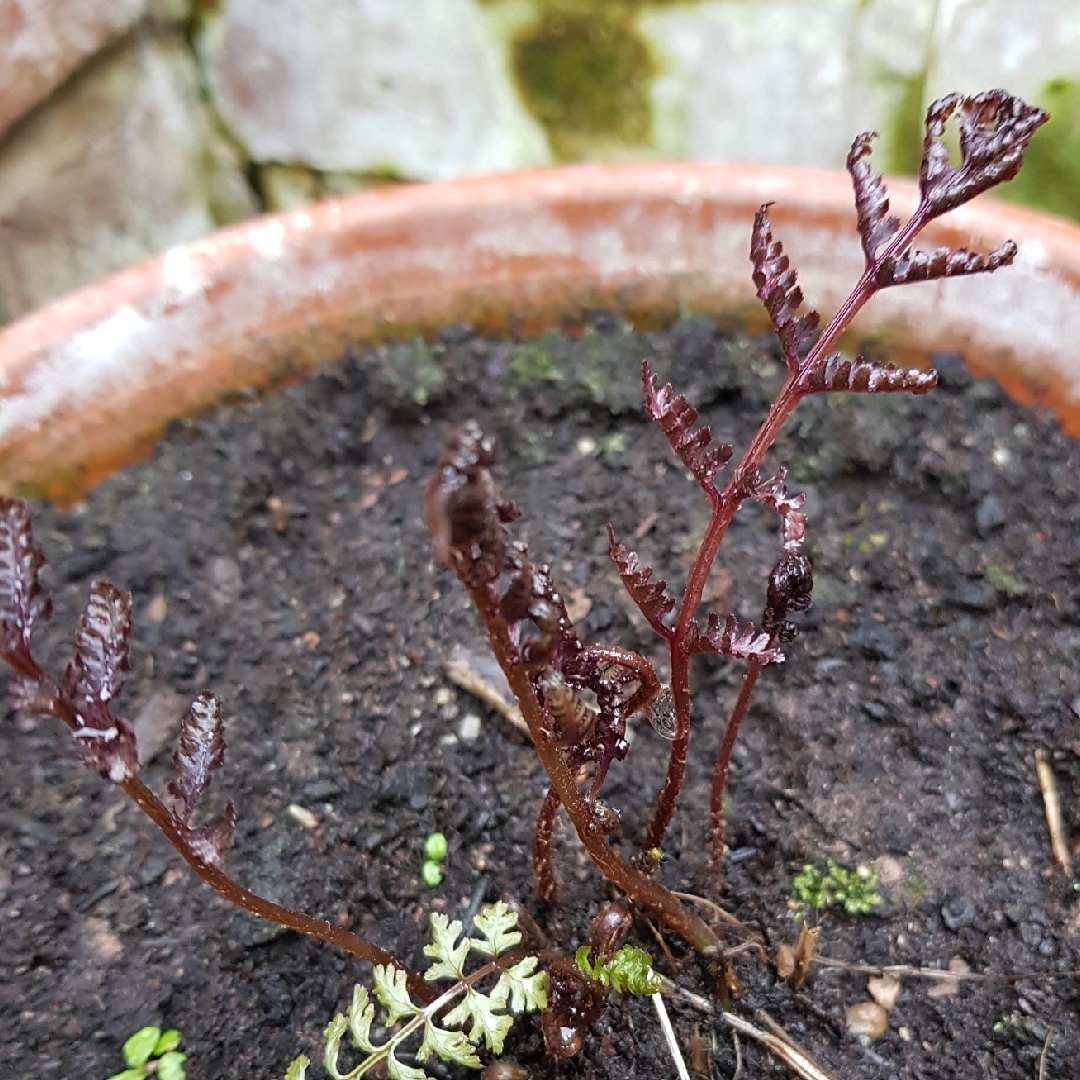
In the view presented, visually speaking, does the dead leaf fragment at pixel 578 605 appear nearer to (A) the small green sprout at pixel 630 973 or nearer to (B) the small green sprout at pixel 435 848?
(B) the small green sprout at pixel 435 848

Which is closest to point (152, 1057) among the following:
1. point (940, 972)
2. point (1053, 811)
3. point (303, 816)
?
point (303, 816)

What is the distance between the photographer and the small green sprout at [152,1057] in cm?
90

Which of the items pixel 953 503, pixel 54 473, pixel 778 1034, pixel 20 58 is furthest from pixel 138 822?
pixel 20 58

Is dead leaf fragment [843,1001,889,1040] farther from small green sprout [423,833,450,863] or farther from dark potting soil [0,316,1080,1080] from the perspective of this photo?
small green sprout [423,833,450,863]

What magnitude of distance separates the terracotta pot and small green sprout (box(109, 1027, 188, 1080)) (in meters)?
0.74

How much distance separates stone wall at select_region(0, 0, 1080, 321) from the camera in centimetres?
176

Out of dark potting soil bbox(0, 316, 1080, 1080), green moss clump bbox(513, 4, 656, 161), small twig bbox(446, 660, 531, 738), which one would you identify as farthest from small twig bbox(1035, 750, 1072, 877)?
green moss clump bbox(513, 4, 656, 161)

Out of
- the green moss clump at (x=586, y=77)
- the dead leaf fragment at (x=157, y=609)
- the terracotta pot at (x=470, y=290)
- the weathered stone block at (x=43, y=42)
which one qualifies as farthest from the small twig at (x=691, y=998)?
the weathered stone block at (x=43, y=42)

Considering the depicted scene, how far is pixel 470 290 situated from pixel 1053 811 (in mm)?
1063

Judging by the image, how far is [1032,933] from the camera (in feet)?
3.11

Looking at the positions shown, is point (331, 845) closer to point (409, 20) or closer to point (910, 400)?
point (910, 400)

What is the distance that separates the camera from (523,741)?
3.73ft

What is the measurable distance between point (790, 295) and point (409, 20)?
1.79 metres

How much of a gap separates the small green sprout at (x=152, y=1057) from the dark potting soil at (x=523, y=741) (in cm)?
1
